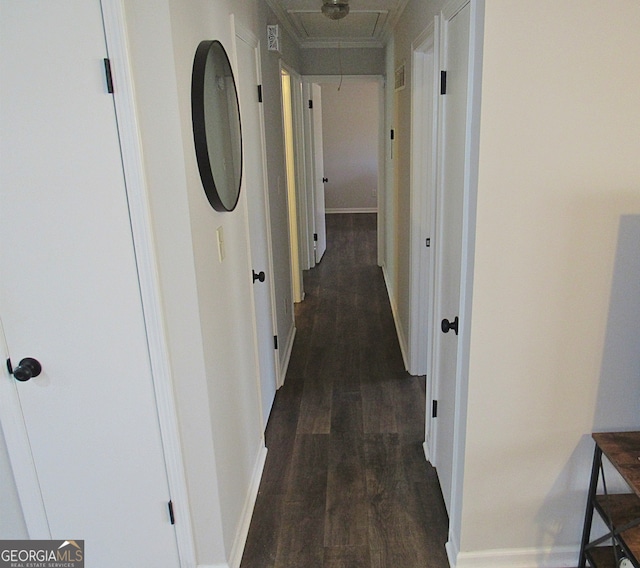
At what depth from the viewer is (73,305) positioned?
5.08ft

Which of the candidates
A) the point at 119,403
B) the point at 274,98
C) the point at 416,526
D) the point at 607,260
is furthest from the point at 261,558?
the point at 274,98

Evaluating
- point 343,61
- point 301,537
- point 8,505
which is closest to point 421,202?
point 301,537

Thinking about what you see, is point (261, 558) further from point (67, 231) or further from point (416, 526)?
point (67, 231)

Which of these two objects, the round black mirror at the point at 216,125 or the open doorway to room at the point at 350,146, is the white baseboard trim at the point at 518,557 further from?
the open doorway to room at the point at 350,146

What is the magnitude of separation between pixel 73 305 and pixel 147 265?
256 mm

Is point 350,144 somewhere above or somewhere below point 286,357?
above

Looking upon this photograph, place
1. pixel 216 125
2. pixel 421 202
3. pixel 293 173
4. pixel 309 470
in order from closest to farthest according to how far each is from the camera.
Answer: pixel 216 125 → pixel 309 470 → pixel 421 202 → pixel 293 173

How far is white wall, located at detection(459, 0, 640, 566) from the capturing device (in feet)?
4.80

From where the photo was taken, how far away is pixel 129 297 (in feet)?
5.11

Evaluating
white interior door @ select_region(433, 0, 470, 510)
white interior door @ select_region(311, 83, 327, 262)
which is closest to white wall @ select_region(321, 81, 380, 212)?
white interior door @ select_region(311, 83, 327, 262)

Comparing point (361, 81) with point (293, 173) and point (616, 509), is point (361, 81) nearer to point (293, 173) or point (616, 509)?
point (293, 173)

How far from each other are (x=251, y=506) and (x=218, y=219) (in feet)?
4.19

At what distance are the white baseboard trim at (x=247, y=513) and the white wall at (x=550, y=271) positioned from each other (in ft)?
2.77

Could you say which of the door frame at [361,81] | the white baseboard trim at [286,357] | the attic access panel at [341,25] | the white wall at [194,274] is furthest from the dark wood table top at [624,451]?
the door frame at [361,81]
